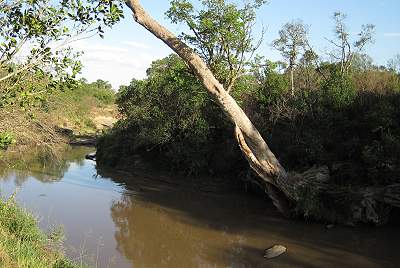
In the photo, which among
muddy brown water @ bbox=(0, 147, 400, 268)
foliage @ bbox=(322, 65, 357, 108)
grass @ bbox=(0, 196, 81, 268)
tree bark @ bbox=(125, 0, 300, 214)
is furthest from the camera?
foliage @ bbox=(322, 65, 357, 108)

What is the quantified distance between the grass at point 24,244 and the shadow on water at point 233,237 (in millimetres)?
2845

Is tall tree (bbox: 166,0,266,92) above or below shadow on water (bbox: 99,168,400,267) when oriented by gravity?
above

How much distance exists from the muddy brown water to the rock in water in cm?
18

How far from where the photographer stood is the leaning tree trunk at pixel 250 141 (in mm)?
13336

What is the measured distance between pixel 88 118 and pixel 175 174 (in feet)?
114

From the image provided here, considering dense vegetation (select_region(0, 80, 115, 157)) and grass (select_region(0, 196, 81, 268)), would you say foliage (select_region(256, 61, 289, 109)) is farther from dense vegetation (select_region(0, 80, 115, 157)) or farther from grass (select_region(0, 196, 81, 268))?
grass (select_region(0, 196, 81, 268))

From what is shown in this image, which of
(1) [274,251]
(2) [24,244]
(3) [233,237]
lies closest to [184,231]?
(3) [233,237]

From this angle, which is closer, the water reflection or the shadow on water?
the shadow on water

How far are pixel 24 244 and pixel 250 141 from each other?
833 cm

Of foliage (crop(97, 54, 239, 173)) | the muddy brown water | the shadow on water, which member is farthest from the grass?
foliage (crop(97, 54, 239, 173))

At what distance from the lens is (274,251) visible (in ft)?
40.7

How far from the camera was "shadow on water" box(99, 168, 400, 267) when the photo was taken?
12.1 metres

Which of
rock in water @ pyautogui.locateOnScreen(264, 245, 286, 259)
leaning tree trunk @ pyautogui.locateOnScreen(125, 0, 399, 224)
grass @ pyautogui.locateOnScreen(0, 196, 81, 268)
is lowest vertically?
rock in water @ pyautogui.locateOnScreen(264, 245, 286, 259)

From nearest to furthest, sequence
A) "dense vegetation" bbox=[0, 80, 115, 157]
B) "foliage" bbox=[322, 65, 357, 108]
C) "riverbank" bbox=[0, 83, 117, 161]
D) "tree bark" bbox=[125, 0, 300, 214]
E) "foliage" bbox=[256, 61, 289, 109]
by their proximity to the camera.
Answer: "dense vegetation" bbox=[0, 80, 115, 157] < "riverbank" bbox=[0, 83, 117, 161] < "tree bark" bbox=[125, 0, 300, 214] < "foliage" bbox=[322, 65, 357, 108] < "foliage" bbox=[256, 61, 289, 109]
